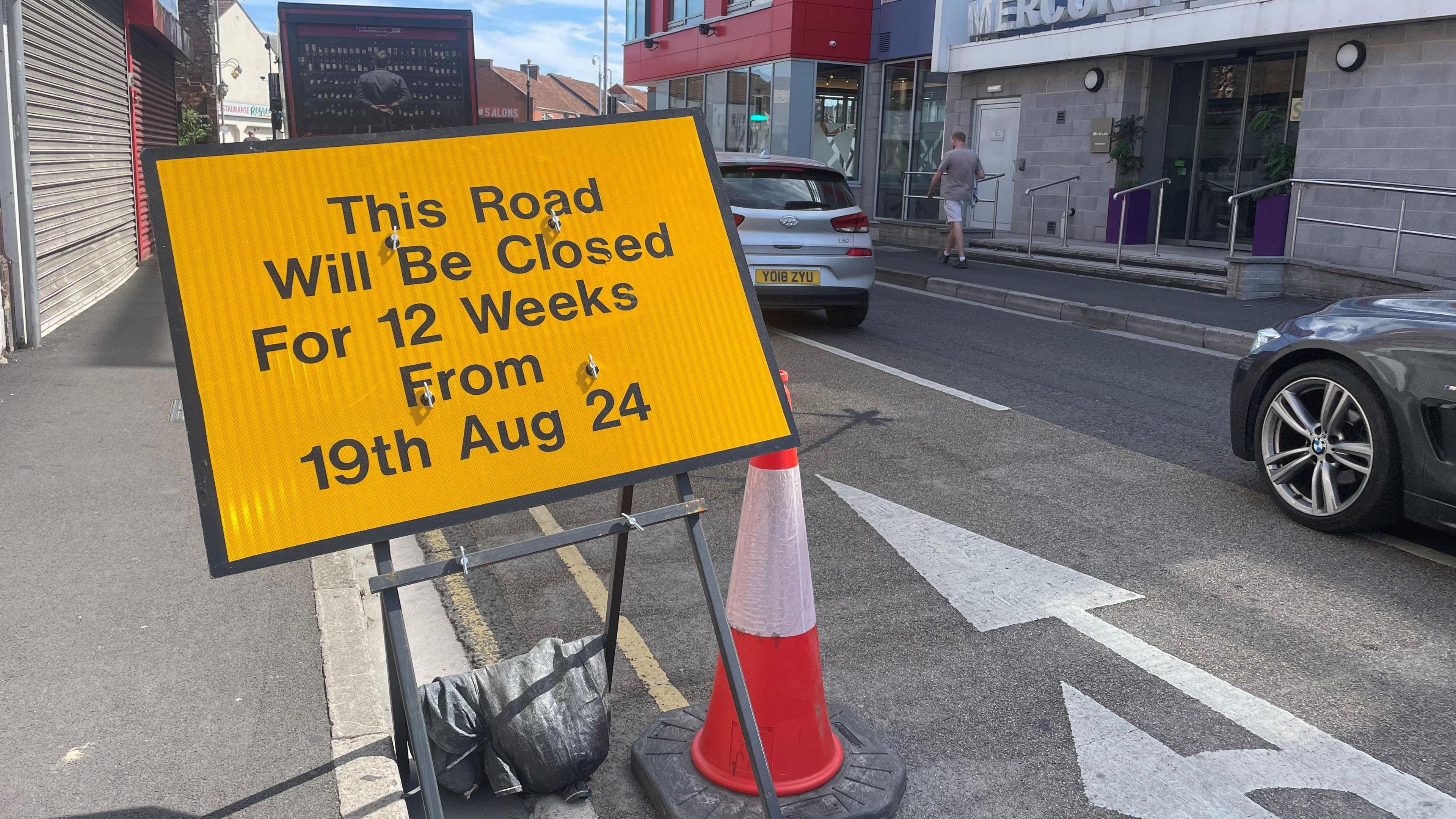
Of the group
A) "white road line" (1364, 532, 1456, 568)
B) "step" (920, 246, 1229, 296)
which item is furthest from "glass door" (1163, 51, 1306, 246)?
"white road line" (1364, 532, 1456, 568)

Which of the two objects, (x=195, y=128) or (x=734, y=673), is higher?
(x=195, y=128)

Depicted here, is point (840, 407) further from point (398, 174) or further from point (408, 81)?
point (408, 81)

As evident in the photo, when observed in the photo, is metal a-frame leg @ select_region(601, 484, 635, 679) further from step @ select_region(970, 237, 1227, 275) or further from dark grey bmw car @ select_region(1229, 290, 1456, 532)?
step @ select_region(970, 237, 1227, 275)

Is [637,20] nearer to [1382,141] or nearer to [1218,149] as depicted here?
[1218,149]

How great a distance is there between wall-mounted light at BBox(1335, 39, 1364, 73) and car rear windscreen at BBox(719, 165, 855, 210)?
7.91m

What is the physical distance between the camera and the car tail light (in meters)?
10.2

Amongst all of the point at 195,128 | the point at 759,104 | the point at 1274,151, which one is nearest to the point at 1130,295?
the point at 1274,151

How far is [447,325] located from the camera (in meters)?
2.51

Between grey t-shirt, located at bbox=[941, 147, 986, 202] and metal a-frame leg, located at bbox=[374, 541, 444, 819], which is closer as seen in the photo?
metal a-frame leg, located at bbox=[374, 541, 444, 819]

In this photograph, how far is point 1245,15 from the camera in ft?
49.1

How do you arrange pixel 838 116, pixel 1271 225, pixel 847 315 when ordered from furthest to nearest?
pixel 838 116
pixel 1271 225
pixel 847 315

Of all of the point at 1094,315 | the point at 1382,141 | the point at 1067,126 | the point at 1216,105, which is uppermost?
the point at 1216,105

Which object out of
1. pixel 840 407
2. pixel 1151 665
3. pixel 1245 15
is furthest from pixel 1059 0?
pixel 1151 665

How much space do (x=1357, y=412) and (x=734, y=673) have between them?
11.7 feet
